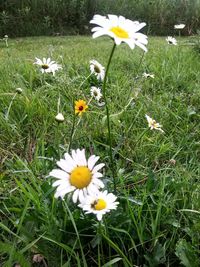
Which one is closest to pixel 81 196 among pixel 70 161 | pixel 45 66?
pixel 70 161

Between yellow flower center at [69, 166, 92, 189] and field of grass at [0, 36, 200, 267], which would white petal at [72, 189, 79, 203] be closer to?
yellow flower center at [69, 166, 92, 189]

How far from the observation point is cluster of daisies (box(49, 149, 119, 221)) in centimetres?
114

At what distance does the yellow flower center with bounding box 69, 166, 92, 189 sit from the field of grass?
0.16 meters

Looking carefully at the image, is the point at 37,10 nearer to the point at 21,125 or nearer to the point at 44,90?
the point at 44,90

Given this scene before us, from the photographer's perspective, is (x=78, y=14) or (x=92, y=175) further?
(x=78, y=14)

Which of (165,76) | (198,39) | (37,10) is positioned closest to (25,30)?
(37,10)

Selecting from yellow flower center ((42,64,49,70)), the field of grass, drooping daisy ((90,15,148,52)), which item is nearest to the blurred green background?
the field of grass

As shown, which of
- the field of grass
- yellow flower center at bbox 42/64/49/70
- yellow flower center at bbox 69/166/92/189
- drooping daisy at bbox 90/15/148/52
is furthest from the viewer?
yellow flower center at bbox 42/64/49/70

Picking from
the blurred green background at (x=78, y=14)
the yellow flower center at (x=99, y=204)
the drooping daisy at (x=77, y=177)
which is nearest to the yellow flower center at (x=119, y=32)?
the drooping daisy at (x=77, y=177)

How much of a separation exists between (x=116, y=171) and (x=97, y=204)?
1.89 feet

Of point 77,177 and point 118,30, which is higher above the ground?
point 118,30

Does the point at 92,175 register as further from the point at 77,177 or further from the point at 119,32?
the point at 119,32

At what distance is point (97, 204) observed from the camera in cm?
116

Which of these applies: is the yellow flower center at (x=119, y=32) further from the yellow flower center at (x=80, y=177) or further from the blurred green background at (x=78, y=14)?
the blurred green background at (x=78, y=14)
